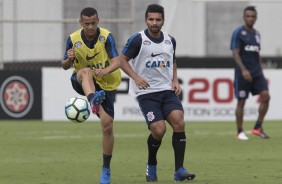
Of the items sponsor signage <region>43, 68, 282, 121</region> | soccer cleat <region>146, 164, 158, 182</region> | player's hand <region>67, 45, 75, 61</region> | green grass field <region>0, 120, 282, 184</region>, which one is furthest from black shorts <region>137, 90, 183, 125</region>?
sponsor signage <region>43, 68, 282, 121</region>

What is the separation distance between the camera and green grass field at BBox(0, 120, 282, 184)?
11.6 metres

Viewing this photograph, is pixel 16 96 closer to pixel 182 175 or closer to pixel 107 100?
pixel 107 100

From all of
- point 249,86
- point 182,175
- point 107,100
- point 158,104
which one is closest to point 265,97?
point 249,86

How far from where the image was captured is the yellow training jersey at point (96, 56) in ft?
36.2

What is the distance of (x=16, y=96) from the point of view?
22438mm

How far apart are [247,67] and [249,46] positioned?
394mm

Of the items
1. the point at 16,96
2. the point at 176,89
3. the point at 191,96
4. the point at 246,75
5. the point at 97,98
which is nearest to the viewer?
the point at 97,98

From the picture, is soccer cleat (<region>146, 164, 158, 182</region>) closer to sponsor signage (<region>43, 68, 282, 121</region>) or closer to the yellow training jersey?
the yellow training jersey

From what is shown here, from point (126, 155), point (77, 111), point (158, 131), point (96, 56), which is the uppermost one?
point (96, 56)

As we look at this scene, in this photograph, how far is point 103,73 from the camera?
1074cm

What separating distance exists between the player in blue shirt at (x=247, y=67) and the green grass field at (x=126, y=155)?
51 centimetres

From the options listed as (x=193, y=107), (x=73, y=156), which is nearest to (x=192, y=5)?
(x=193, y=107)

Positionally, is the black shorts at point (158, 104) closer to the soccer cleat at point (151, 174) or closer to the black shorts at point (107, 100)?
the black shorts at point (107, 100)

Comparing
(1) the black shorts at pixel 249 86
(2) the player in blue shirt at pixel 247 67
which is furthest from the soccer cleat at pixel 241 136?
(1) the black shorts at pixel 249 86
